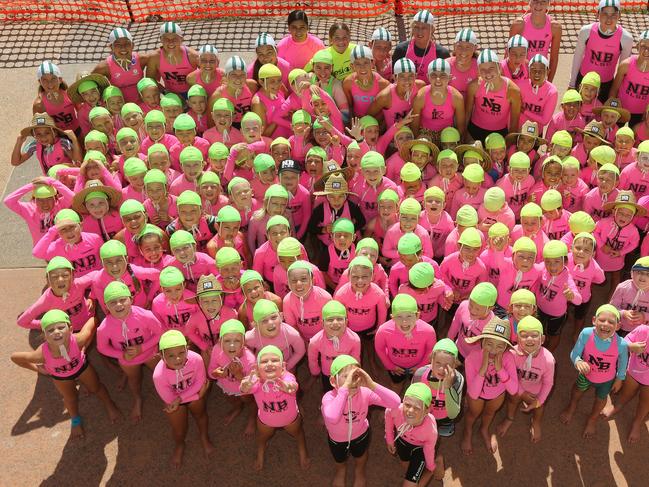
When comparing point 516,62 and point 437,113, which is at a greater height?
point 516,62

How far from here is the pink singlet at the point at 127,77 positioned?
10.8m

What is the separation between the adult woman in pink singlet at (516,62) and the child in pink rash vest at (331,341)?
17.6 feet

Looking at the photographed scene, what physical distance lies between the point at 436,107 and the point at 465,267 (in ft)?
9.84

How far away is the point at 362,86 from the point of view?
10.2 m

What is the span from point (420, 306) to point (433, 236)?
1.29 meters

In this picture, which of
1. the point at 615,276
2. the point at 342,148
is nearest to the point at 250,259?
the point at 342,148

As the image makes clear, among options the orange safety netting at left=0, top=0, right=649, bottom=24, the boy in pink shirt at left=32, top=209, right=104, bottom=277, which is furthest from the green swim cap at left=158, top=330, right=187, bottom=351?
the orange safety netting at left=0, top=0, right=649, bottom=24

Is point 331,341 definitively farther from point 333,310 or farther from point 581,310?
point 581,310

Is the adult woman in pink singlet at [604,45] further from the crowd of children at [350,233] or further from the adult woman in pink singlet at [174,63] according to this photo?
the adult woman in pink singlet at [174,63]

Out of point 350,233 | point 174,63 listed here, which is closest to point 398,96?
point 350,233

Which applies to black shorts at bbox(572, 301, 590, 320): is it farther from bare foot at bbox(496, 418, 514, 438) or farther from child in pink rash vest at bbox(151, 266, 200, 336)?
child in pink rash vest at bbox(151, 266, 200, 336)

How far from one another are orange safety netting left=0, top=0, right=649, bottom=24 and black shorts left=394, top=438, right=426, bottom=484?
40.2 ft

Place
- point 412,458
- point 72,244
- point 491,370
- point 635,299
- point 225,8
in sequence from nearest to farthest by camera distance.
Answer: point 412,458, point 491,370, point 635,299, point 72,244, point 225,8

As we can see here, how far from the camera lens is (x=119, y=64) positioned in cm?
1080
